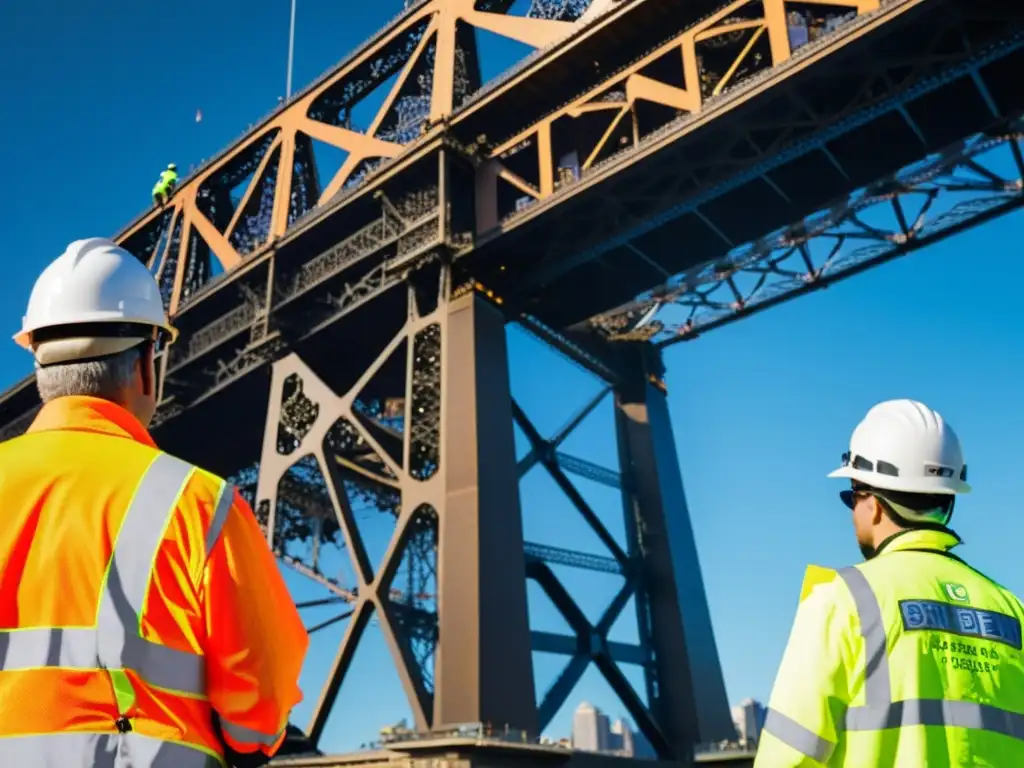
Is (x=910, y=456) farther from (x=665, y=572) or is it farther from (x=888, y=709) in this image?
(x=665, y=572)

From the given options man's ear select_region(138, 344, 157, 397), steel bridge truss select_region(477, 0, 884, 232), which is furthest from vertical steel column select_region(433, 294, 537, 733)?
man's ear select_region(138, 344, 157, 397)

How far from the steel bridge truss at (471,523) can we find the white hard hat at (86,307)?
13357 millimetres

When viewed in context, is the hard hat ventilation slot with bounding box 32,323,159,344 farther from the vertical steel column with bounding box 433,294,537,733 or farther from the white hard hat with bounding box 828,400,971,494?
the vertical steel column with bounding box 433,294,537,733

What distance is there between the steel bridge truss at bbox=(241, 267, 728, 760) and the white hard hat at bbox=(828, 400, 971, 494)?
1283cm

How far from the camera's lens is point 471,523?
1634cm

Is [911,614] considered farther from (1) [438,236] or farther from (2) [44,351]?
(1) [438,236]

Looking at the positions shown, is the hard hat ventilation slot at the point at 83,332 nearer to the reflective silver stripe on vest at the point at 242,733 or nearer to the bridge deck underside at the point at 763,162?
the reflective silver stripe on vest at the point at 242,733

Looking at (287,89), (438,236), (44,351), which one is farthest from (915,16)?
(287,89)

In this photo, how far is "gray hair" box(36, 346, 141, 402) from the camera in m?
2.19

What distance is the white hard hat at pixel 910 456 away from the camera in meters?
2.69

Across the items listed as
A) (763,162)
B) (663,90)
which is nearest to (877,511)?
(763,162)

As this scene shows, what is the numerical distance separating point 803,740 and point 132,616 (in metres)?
1.53

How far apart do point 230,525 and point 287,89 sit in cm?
3085

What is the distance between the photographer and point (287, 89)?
1199 inches
